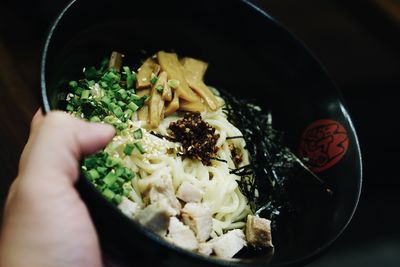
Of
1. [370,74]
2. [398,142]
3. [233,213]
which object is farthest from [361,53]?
[233,213]

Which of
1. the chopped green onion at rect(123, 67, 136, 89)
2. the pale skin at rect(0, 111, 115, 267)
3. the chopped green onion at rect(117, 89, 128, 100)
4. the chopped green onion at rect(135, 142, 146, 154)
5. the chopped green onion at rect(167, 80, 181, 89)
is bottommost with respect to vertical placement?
the pale skin at rect(0, 111, 115, 267)

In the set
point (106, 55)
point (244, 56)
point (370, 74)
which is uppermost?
point (370, 74)

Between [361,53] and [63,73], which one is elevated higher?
[361,53]

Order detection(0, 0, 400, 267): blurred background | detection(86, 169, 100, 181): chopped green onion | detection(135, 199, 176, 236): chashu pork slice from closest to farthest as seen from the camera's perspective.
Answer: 1. detection(135, 199, 176, 236): chashu pork slice
2. detection(86, 169, 100, 181): chopped green onion
3. detection(0, 0, 400, 267): blurred background

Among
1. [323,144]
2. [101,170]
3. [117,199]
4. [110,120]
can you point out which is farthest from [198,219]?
[323,144]

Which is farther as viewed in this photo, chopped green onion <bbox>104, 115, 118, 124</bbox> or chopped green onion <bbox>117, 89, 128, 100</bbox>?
chopped green onion <bbox>117, 89, 128, 100</bbox>

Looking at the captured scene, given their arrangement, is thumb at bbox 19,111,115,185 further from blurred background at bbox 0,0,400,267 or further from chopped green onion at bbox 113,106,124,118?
blurred background at bbox 0,0,400,267

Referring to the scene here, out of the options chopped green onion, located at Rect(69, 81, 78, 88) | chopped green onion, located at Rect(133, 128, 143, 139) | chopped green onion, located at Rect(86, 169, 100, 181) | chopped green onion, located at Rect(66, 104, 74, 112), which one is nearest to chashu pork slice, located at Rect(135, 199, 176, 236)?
chopped green onion, located at Rect(86, 169, 100, 181)

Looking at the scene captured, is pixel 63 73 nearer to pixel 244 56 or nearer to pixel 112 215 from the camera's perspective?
pixel 112 215
